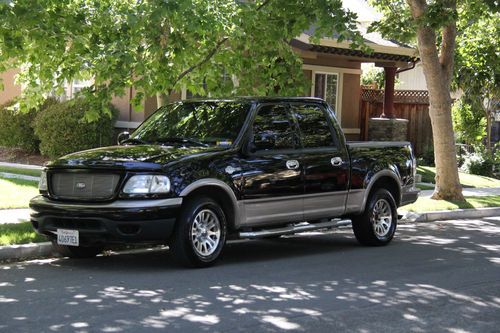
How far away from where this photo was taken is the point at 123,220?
796 cm

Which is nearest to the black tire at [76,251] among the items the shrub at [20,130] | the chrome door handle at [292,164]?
the chrome door handle at [292,164]

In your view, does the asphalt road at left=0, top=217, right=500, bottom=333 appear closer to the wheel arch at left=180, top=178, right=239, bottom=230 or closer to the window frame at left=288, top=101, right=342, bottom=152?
the wheel arch at left=180, top=178, right=239, bottom=230

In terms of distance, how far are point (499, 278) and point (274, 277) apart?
2587 millimetres

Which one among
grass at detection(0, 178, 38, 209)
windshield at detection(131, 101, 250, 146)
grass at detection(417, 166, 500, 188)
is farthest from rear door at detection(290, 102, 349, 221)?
grass at detection(417, 166, 500, 188)

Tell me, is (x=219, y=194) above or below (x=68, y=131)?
below

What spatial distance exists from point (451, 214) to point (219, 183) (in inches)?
308

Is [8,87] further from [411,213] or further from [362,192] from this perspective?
[362,192]

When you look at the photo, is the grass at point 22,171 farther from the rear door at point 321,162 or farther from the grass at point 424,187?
the grass at point 424,187

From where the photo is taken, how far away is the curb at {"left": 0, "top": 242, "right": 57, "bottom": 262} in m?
8.90

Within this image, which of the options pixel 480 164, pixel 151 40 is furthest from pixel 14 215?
pixel 480 164

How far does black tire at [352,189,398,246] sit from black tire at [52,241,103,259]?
12.2 feet

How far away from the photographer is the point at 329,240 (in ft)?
37.9

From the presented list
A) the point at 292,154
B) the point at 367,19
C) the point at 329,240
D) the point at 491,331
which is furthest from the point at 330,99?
the point at 491,331

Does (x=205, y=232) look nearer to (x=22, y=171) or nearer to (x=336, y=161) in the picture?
(x=336, y=161)
